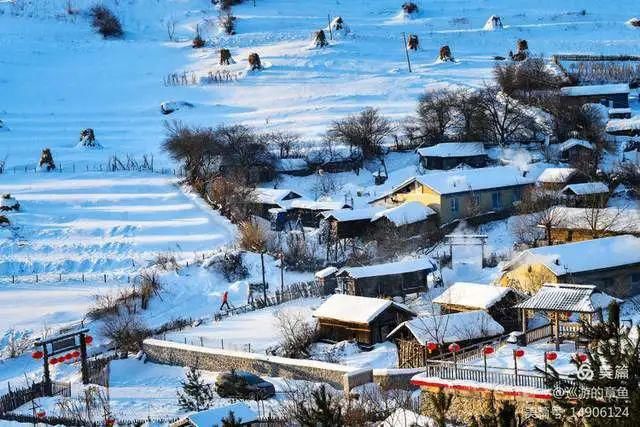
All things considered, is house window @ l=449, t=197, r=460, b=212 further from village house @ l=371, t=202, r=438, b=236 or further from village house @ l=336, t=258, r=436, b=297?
village house @ l=336, t=258, r=436, b=297

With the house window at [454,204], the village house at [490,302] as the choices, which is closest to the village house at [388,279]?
the village house at [490,302]

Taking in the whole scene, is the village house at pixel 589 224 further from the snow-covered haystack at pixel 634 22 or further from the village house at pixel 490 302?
the snow-covered haystack at pixel 634 22

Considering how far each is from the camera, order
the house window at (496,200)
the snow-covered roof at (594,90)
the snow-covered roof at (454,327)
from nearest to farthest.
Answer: the snow-covered roof at (454,327) → the house window at (496,200) → the snow-covered roof at (594,90)

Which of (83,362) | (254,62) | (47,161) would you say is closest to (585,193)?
(83,362)

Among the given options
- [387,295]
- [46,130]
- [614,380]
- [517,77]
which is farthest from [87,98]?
[614,380]

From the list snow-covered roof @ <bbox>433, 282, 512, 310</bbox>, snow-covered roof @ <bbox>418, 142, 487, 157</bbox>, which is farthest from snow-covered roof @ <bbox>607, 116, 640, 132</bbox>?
snow-covered roof @ <bbox>433, 282, 512, 310</bbox>
